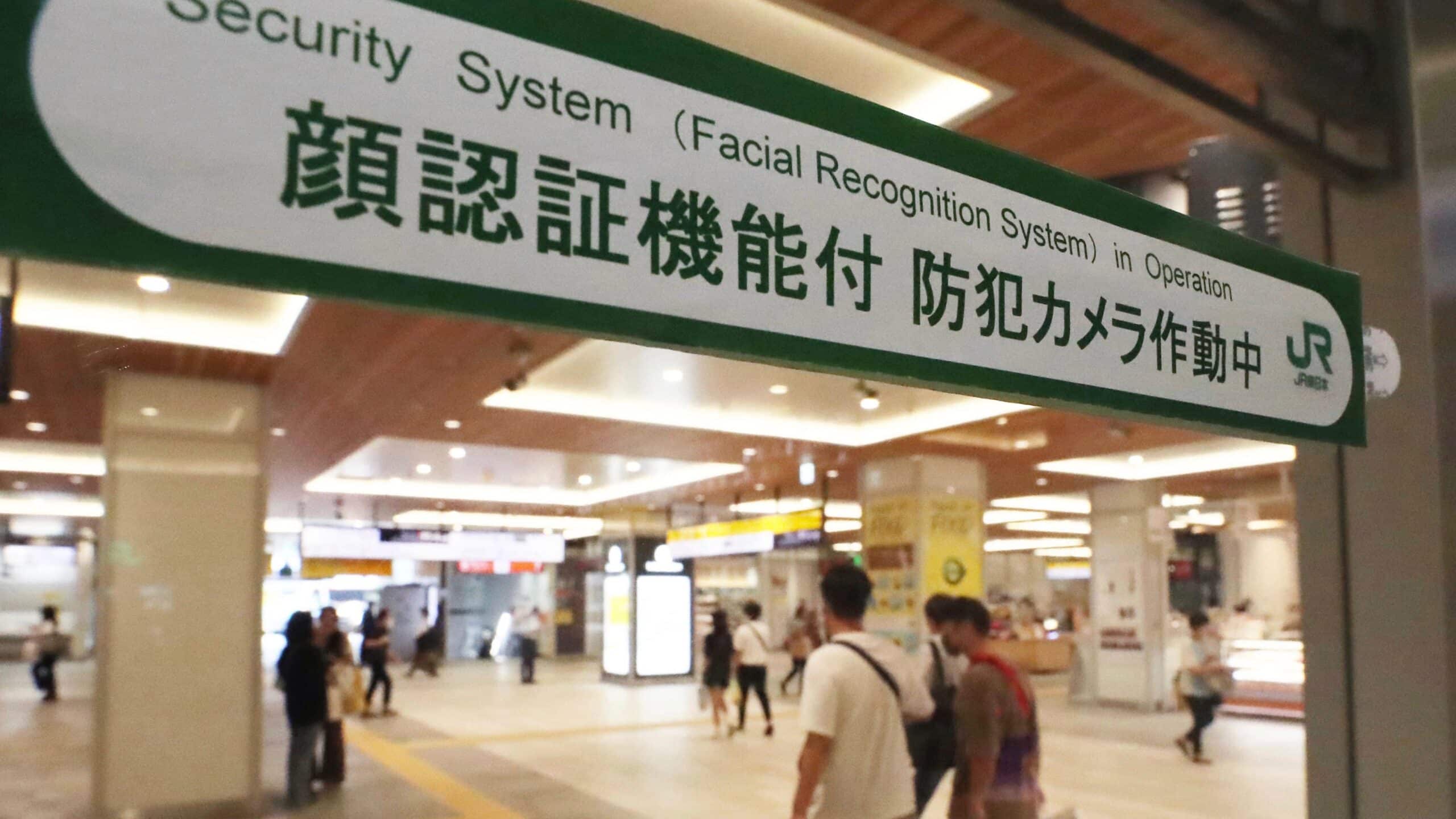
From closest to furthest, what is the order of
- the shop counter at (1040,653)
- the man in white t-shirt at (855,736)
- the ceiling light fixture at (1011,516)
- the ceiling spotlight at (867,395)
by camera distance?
the man in white t-shirt at (855,736) → the ceiling spotlight at (867,395) → the shop counter at (1040,653) → the ceiling light fixture at (1011,516)

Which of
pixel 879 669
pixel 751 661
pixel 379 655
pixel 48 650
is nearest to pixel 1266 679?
pixel 751 661

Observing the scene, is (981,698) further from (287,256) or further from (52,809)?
(52,809)

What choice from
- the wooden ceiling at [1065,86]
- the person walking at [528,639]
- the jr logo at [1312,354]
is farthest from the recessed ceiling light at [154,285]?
the person walking at [528,639]

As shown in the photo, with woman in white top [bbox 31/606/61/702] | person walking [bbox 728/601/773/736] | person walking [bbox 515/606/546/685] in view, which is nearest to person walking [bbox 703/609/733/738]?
person walking [bbox 728/601/773/736]

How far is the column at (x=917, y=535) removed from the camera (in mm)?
A: 13125

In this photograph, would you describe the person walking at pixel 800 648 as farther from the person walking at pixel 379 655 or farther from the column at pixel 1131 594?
the person walking at pixel 379 655

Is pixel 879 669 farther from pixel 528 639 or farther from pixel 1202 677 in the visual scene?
pixel 528 639

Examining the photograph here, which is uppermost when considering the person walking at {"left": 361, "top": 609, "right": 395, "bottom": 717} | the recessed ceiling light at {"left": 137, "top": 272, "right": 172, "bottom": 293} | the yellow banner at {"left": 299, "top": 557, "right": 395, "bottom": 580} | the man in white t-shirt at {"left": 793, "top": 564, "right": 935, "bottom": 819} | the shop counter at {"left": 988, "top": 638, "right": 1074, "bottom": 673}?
the recessed ceiling light at {"left": 137, "top": 272, "right": 172, "bottom": 293}

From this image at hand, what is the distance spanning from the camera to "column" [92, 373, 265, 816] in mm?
8031

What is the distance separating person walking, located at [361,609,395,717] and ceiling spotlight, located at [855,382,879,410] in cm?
769

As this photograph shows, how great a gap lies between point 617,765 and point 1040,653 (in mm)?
13404

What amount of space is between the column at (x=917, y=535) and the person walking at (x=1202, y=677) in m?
3.29

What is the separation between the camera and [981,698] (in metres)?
3.87

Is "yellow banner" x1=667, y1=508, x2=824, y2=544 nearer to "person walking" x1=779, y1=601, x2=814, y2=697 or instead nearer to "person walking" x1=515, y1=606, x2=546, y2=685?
"person walking" x1=779, y1=601, x2=814, y2=697
